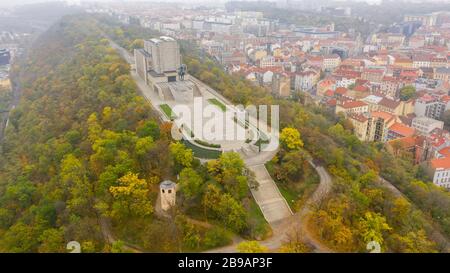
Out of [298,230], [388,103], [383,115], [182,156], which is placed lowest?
[383,115]

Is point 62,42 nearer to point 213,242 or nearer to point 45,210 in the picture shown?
point 45,210

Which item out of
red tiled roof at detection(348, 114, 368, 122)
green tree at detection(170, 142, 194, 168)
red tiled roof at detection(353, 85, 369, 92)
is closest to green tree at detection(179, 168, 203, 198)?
green tree at detection(170, 142, 194, 168)

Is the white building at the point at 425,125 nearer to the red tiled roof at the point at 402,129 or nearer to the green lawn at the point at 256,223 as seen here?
the red tiled roof at the point at 402,129

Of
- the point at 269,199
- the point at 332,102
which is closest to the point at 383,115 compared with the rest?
the point at 332,102

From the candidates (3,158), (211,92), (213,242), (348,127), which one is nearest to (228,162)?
(213,242)

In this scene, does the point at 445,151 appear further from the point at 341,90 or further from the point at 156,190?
the point at 156,190

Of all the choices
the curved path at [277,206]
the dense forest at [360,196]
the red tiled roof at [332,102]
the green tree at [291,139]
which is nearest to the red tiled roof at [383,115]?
the dense forest at [360,196]
